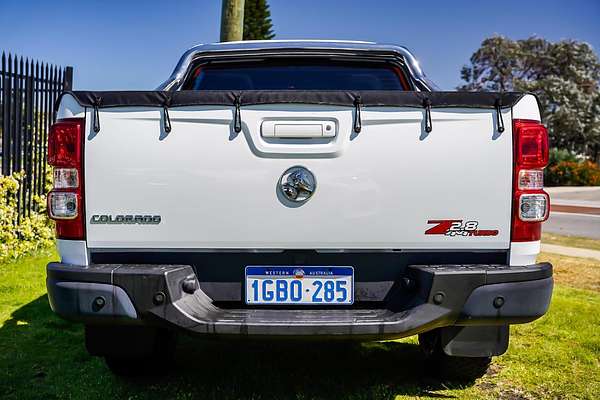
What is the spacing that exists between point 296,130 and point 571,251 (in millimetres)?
7420

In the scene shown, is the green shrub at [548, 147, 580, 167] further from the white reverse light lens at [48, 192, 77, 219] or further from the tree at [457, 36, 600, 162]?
the white reverse light lens at [48, 192, 77, 219]

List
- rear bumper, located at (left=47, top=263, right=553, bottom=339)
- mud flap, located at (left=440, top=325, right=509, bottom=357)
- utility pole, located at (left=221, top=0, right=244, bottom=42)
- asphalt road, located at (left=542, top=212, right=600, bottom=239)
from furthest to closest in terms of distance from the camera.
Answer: asphalt road, located at (left=542, top=212, right=600, bottom=239), utility pole, located at (left=221, top=0, right=244, bottom=42), mud flap, located at (left=440, top=325, right=509, bottom=357), rear bumper, located at (left=47, top=263, right=553, bottom=339)

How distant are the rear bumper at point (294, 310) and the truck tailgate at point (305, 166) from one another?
0.18 metres

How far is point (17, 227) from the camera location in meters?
6.87

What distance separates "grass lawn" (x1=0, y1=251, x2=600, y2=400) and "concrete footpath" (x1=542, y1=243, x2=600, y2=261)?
383 cm

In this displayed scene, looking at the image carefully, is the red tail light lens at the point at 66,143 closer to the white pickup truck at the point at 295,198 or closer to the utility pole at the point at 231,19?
the white pickup truck at the point at 295,198

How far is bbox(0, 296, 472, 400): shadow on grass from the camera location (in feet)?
10.5

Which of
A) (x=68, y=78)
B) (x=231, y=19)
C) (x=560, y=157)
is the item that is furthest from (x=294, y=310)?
(x=560, y=157)

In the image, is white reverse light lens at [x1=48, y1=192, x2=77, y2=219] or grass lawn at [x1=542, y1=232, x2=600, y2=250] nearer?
white reverse light lens at [x1=48, y1=192, x2=77, y2=219]

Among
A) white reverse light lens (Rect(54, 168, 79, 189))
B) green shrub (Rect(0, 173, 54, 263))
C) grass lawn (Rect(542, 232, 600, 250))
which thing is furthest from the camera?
grass lawn (Rect(542, 232, 600, 250))

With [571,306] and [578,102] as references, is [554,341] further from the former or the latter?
[578,102]

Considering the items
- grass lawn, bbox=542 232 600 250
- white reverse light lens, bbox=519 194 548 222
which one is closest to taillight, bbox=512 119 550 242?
white reverse light lens, bbox=519 194 548 222

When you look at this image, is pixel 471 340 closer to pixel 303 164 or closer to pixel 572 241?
pixel 303 164

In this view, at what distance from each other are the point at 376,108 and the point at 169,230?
1041mm
